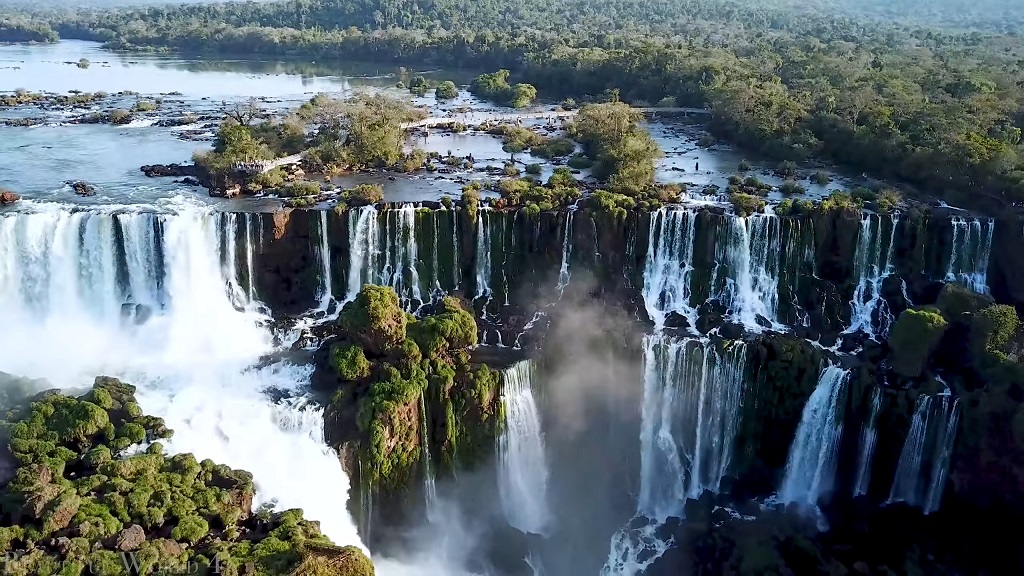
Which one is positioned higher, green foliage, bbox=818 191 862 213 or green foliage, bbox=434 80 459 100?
green foliage, bbox=434 80 459 100

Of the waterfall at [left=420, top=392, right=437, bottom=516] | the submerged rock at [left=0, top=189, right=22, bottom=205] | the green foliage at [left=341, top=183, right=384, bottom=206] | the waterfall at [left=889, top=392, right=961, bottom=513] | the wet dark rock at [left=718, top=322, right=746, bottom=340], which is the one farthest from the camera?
the green foliage at [left=341, top=183, right=384, bottom=206]

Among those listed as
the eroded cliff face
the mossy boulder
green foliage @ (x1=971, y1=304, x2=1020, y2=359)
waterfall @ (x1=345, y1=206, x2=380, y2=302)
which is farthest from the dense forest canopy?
waterfall @ (x1=345, y1=206, x2=380, y2=302)

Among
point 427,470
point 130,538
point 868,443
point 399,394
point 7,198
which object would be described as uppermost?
point 7,198

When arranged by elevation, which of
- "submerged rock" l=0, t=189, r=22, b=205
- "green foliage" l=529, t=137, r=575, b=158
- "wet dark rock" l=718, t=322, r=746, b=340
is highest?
"green foliage" l=529, t=137, r=575, b=158

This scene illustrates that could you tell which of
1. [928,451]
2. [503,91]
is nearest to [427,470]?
[928,451]

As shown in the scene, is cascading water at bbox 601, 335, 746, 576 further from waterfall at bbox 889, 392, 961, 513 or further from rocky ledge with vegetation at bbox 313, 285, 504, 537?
rocky ledge with vegetation at bbox 313, 285, 504, 537

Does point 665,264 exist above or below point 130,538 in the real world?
above

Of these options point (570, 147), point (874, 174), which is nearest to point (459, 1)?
point (570, 147)

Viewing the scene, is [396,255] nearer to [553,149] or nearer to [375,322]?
[375,322]
